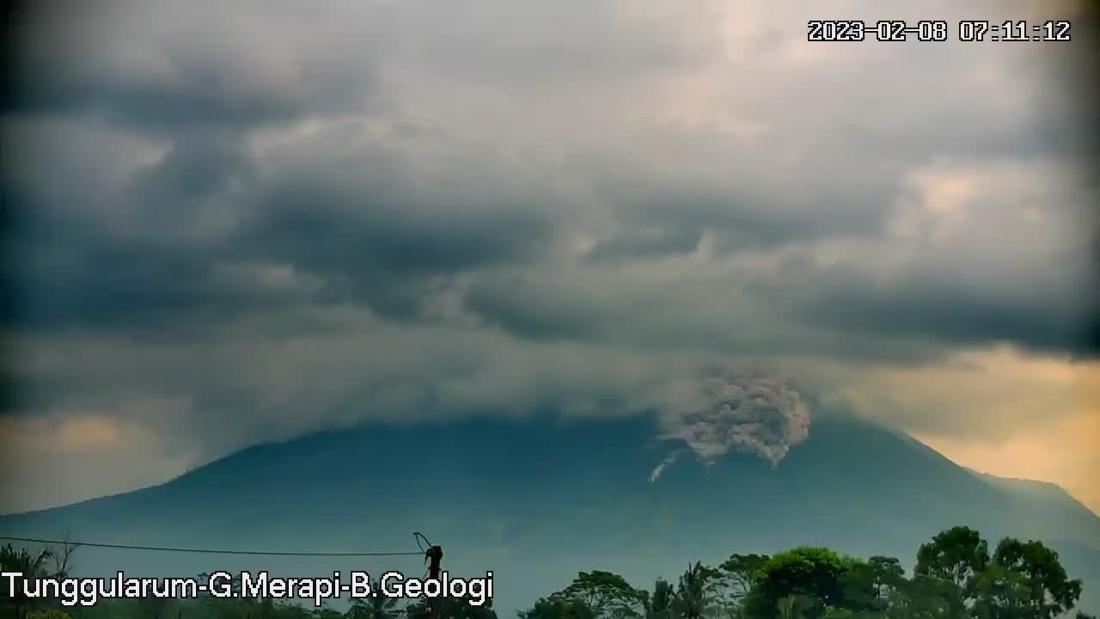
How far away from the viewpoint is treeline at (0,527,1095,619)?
3766cm

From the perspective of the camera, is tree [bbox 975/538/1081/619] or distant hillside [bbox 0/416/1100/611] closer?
tree [bbox 975/538/1081/619]

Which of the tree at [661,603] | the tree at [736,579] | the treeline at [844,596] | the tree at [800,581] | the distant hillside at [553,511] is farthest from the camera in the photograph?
the distant hillside at [553,511]

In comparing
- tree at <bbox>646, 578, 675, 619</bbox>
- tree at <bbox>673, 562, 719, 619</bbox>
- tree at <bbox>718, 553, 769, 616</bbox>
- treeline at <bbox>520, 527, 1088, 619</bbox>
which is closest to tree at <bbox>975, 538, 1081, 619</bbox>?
treeline at <bbox>520, 527, 1088, 619</bbox>

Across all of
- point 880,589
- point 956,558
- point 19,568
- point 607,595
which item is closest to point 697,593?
point 607,595

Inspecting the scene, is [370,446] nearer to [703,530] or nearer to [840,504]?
[703,530]

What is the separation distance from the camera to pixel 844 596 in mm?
42031

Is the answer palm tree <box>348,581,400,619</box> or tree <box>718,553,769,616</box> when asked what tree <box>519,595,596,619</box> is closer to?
tree <box>718,553,769,616</box>

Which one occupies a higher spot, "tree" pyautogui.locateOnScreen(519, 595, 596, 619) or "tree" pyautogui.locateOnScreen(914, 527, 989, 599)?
"tree" pyautogui.locateOnScreen(914, 527, 989, 599)

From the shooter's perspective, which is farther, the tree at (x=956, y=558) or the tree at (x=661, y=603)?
the tree at (x=661, y=603)

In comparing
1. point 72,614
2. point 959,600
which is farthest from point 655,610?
point 72,614

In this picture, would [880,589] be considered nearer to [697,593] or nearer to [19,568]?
[697,593]

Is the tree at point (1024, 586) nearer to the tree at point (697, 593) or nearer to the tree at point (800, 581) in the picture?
the tree at point (800, 581)

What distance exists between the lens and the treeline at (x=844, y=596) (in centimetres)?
3766

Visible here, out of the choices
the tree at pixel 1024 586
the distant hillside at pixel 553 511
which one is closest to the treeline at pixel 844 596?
the tree at pixel 1024 586
